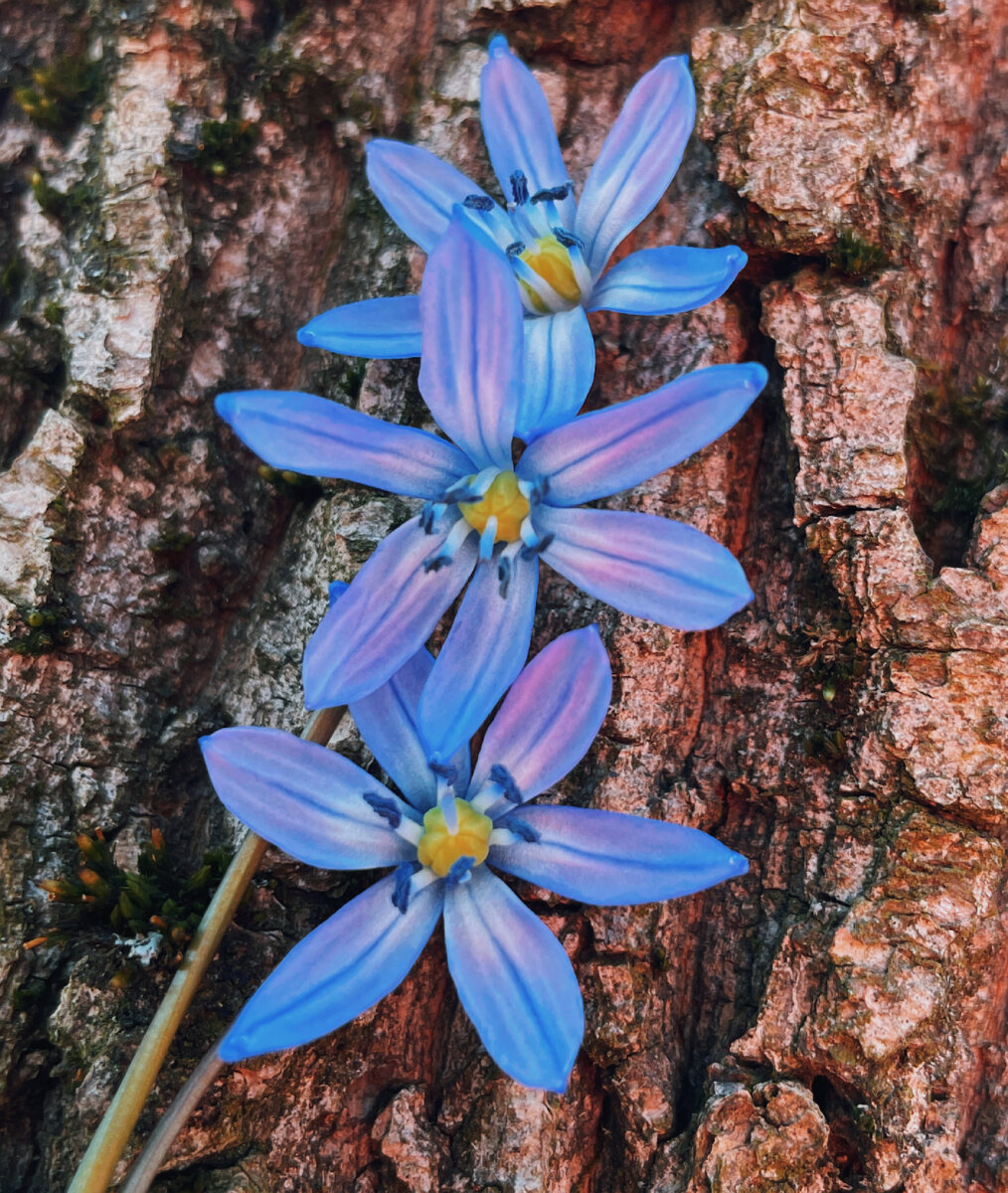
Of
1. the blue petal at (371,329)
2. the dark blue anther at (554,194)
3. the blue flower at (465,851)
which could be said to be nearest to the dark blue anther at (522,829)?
A: the blue flower at (465,851)

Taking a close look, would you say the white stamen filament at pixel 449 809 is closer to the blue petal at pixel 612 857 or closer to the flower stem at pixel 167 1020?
the blue petal at pixel 612 857

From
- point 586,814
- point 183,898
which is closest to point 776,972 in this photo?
point 586,814

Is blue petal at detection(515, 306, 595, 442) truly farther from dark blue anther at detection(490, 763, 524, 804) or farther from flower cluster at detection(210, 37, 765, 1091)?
dark blue anther at detection(490, 763, 524, 804)

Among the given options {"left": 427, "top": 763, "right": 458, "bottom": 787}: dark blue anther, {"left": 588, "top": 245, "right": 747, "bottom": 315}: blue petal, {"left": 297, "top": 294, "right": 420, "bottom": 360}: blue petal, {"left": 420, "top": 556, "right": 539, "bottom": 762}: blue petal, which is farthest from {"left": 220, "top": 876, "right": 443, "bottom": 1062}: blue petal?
{"left": 588, "top": 245, "right": 747, "bottom": 315}: blue petal

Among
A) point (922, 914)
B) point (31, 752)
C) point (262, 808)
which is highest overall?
point (262, 808)

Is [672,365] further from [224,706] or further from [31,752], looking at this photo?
[31,752]

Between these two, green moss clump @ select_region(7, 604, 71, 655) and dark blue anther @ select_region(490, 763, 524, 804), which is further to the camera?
green moss clump @ select_region(7, 604, 71, 655)

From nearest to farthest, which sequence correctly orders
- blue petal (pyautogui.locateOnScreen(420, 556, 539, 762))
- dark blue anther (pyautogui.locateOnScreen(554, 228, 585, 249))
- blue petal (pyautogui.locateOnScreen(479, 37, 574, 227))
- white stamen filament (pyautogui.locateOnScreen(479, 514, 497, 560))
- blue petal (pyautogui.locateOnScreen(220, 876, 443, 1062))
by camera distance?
blue petal (pyautogui.locateOnScreen(220, 876, 443, 1062)) < blue petal (pyautogui.locateOnScreen(420, 556, 539, 762)) < white stamen filament (pyautogui.locateOnScreen(479, 514, 497, 560)) < dark blue anther (pyautogui.locateOnScreen(554, 228, 585, 249)) < blue petal (pyautogui.locateOnScreen(479, 37, 574, 227))

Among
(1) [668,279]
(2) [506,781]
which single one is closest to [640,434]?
(1) [668,279]
